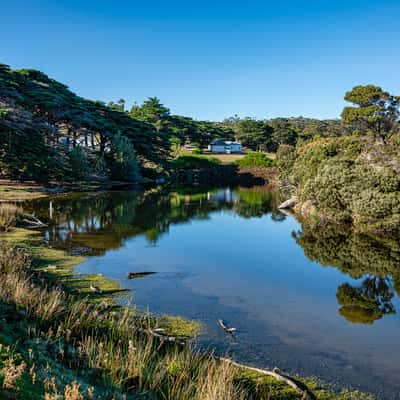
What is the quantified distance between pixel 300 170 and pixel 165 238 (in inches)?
767

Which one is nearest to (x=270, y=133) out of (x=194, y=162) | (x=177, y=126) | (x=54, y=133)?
(x=177, y=126)

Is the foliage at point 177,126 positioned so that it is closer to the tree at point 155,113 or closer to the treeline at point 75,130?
the tree at point 155,113

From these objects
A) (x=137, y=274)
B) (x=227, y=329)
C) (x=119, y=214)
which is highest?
(x=119, y=214)

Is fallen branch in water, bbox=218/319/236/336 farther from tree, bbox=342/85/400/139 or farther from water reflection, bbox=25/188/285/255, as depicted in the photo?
tree, bbox=342/85/400/139

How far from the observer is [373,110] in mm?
55406

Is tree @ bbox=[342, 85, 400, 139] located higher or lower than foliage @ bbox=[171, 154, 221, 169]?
higher

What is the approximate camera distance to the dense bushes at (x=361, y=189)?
23.0 metres

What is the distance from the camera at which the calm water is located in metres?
9.18

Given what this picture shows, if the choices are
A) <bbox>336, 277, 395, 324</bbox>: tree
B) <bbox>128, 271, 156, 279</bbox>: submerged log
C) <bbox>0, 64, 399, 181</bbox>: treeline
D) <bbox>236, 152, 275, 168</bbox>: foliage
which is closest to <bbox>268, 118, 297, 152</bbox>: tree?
<bbox>236, 152, 275, 168</bbox>: foliage

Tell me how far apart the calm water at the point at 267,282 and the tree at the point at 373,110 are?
3351 centimetres

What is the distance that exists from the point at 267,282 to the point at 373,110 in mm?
47921

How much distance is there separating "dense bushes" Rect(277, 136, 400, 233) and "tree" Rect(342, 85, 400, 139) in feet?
83.2

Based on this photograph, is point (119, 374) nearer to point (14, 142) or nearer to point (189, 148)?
point (14, 142)

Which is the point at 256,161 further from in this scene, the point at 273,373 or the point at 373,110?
the point at 273,373
